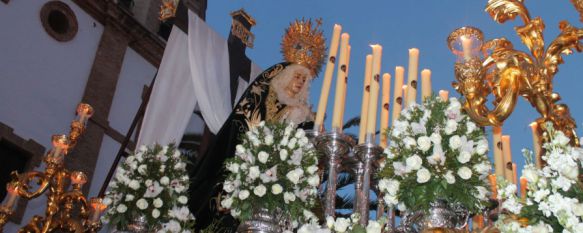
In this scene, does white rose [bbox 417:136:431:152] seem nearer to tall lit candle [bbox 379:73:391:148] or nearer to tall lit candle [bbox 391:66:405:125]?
tall lit candle [bbox 379:73:391:148]

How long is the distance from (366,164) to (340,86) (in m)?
0.78

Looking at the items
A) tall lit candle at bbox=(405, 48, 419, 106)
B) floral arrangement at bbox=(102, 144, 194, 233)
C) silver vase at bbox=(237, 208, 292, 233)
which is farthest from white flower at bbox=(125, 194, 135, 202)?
tall lit candle at bbox=(405, 48, 419, 106)

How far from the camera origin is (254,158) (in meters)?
4.52

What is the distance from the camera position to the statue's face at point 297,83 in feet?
22.4

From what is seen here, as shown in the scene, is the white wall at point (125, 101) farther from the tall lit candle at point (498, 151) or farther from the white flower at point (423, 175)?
the white flower at point (423, 175)

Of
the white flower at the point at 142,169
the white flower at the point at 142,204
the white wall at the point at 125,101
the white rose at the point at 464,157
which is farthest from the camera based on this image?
the white wall at the point at 125,101

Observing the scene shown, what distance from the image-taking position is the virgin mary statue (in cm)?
657

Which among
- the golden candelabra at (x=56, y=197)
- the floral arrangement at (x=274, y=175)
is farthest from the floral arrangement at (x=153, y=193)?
the floral arrangement at (x=274, y=175)

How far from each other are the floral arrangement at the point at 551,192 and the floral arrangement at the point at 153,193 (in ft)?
9.82

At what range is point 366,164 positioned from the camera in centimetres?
459

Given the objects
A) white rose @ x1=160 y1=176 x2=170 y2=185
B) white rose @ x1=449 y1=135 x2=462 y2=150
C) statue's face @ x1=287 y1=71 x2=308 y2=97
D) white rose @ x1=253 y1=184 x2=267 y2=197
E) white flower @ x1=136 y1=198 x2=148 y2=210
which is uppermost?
statue's face @ x1=287 y1=71 x2=308 y2=97

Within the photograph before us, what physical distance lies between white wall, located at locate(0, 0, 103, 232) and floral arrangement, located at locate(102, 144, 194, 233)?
6788 mm

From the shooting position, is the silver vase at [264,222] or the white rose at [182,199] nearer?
the silver vase at [264,222]

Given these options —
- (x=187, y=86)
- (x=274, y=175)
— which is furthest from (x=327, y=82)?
(x=187, y=86)
